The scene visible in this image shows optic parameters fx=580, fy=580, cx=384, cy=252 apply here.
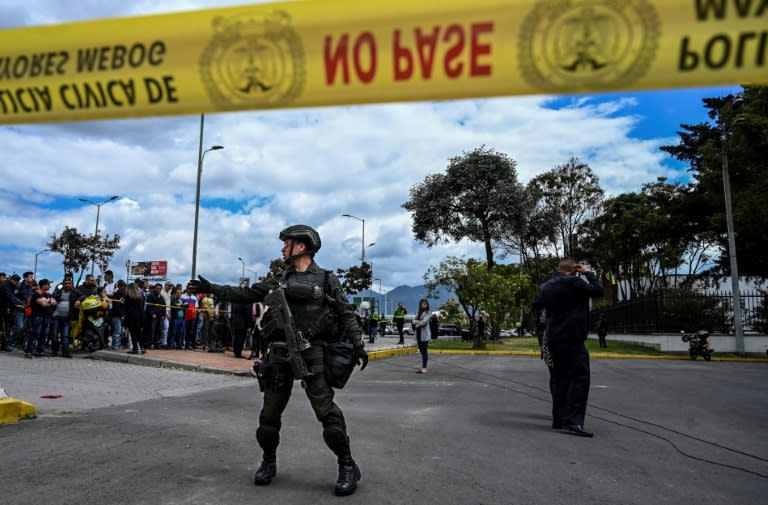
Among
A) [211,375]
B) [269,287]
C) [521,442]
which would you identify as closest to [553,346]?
[521,442]

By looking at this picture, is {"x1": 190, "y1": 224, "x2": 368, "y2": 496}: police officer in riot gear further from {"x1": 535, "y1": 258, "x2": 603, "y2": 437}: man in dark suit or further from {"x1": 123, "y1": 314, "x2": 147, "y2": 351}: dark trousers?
{"x1": 123, "y1": 314, "x2": 147, "y2": 351}: dark trousers

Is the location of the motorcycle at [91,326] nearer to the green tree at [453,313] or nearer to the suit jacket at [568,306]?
the suit jacket at [568,306]

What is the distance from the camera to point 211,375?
35.8 ft

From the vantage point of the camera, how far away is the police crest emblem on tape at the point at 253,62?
3.28 m

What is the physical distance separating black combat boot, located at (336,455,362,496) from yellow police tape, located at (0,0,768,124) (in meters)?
2.33

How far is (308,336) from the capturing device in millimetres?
4074

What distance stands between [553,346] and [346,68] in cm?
415

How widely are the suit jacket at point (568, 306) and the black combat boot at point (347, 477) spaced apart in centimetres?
312

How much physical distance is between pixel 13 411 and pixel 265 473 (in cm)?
347

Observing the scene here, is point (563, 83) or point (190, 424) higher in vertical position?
point (563, 83)

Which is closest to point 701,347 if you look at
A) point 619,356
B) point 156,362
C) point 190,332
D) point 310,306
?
point 619,356

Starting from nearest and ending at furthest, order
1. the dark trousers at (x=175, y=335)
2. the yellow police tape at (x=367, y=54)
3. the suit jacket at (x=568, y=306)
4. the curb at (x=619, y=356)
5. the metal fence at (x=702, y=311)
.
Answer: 1. the yellow police tape at (x=367, y=54)
2. the suit jacket at (x=568, y=306)
3. the dark trousers at (x=175, y=335)
4. the curb at (x=619, y=356)
5. the metal fence at (x=702, y=311)

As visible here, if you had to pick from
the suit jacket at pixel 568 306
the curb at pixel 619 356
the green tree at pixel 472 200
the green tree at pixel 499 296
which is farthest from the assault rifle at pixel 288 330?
the green tree at pixel 472 200

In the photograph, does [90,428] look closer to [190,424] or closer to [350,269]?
[190,424]
